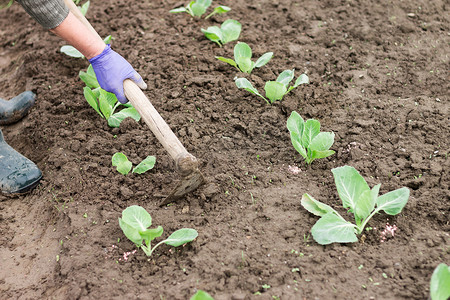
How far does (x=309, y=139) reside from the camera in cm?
255

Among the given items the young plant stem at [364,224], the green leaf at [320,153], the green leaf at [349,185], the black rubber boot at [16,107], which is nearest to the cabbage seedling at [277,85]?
the green leaf at [320,153]

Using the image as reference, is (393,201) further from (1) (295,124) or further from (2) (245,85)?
(2) (245,85)

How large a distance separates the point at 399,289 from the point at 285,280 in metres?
0.49

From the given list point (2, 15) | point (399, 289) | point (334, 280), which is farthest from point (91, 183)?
point (2, 15)

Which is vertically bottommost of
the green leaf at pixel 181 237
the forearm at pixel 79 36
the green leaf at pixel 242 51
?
the green leaf at pixel 181 237

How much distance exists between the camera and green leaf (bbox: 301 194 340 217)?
2.23 m

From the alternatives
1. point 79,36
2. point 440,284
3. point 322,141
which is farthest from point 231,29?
point 440,284

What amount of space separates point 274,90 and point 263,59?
374 millimetres

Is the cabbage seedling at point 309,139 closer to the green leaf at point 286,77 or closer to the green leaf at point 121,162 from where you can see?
the green leaf at point 286,77

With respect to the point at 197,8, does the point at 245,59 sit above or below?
below

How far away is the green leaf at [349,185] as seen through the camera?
87.1 inches

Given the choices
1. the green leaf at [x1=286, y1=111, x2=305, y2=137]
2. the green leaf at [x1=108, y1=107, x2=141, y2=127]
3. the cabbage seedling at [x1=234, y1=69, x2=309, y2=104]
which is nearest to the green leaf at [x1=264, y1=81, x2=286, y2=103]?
the cabbage seedling at [x1=234, y1=69, x2=309, y2=104]

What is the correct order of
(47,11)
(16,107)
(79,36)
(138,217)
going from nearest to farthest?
(138,217)
(47,11)
(79,36)
(16,107)

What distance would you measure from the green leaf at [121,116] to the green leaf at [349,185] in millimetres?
1406
